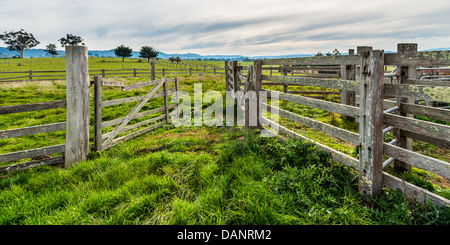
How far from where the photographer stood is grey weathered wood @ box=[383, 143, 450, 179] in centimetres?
255

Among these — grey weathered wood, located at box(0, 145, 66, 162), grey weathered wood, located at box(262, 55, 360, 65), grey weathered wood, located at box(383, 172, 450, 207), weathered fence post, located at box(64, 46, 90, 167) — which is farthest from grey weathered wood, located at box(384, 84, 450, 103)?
grey weathered wood, located at box(0, 145, 66, 162)

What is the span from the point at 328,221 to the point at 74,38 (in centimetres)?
12612

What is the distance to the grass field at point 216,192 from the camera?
2691mm

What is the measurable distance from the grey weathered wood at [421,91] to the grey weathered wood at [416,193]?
0.97m

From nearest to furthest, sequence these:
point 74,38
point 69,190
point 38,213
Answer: point 38,213 < point 69,190 < point 74,38

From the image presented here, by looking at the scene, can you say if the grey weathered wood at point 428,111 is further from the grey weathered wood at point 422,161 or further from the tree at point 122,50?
the tree at point 122,50

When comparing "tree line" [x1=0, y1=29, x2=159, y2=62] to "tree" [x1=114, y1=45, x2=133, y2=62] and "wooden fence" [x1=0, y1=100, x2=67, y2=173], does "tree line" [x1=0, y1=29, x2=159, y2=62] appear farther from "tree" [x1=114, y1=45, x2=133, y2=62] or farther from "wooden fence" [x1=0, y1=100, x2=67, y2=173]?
"wooden fence" [x1=0, y1=100, x2=67, y2=173]

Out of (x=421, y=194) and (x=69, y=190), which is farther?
(x=69, y=190)

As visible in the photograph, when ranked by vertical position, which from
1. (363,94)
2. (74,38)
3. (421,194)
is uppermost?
(74,38)

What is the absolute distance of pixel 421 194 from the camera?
106 inches

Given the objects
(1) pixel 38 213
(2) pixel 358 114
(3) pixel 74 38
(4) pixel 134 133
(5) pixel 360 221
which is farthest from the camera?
(3) pixel 74 38

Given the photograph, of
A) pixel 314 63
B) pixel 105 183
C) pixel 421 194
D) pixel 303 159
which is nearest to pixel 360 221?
pixel 421 194

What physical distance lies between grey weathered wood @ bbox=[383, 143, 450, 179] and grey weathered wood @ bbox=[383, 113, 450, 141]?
26 cm
